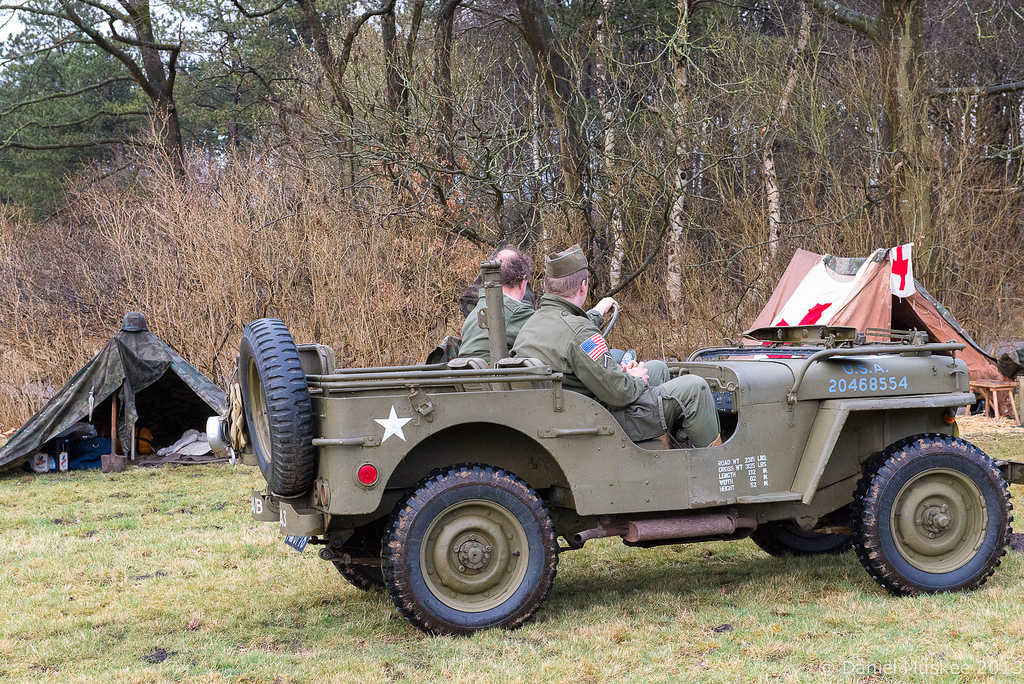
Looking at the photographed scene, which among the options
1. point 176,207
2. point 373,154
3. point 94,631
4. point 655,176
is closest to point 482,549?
point 94,631

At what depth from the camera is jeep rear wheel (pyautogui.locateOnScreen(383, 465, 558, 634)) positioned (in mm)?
4570

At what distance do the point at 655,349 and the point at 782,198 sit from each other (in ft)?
19.6

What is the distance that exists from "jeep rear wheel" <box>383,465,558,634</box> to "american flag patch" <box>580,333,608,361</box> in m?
0.73

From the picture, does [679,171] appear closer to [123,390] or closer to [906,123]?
[906,123]

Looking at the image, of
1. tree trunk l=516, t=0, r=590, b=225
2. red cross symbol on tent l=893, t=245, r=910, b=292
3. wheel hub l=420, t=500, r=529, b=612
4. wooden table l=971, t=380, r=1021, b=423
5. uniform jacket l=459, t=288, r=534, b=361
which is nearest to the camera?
wheel hub l=420, t=500, r=529, b=612

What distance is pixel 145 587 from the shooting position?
602 centimetres

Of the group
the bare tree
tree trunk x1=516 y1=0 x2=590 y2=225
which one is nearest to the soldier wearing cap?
tree trunk x1=516 y1=0 x2=590 y2=225

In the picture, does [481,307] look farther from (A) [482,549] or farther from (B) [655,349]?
(B) [655,349]

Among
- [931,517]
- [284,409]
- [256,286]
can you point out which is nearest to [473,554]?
[284,409]

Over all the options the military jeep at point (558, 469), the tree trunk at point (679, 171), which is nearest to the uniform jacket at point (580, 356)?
the military jeep at point (558, 469)

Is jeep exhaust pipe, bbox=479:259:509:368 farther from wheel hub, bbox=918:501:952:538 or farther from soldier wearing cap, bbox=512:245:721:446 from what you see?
wheel hub, bbox=918:501:952:538

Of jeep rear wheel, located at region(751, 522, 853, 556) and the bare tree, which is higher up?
the bare tree

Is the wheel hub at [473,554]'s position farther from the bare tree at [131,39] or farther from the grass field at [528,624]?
the bare tree at [131,39]

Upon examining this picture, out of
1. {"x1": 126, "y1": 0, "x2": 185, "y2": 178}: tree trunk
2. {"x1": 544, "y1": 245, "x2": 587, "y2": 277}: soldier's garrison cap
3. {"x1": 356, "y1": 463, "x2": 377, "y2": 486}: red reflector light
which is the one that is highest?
{"x1": 126, "y1": 0, "x2": 185, "y2": 178}: tree trunk
